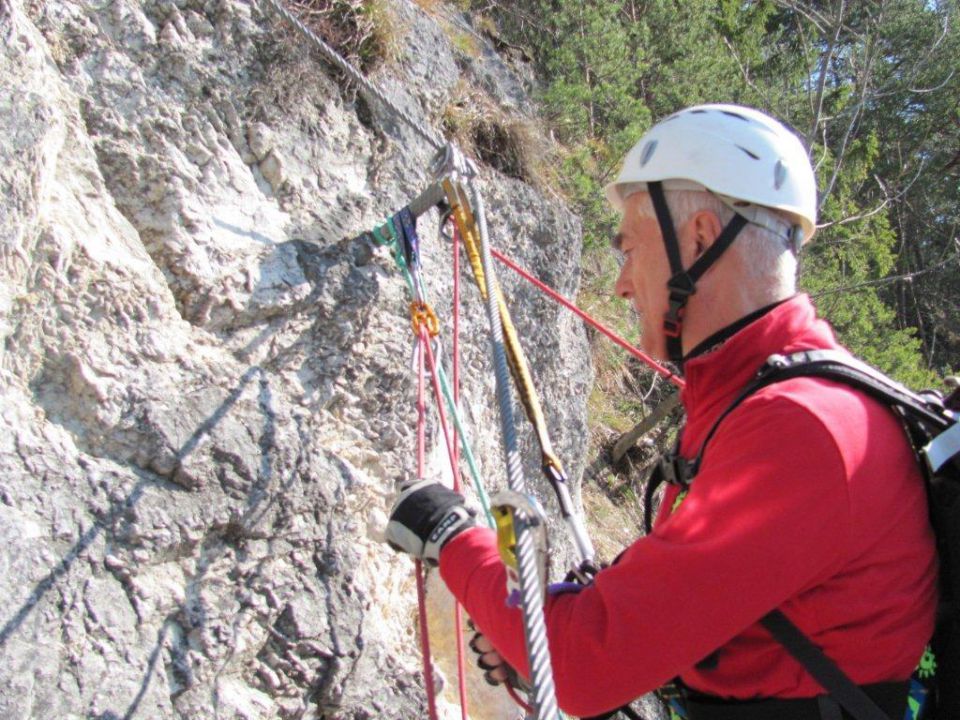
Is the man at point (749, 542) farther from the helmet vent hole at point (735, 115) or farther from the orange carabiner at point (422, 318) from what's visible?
the orange carabiner at point (422, 318)

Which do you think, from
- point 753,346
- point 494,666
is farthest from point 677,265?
point 494,666

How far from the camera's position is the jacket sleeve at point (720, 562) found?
3.76ft

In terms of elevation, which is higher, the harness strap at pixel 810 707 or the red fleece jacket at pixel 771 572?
the red fleece jacket at pixel 771 572

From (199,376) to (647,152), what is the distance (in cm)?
160

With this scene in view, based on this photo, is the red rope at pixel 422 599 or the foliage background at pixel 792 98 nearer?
the red rope at pixel 422 599

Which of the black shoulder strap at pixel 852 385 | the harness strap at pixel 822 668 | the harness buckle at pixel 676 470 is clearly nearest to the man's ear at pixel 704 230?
the black shoulder strap at pixel 852 385

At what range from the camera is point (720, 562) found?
1146 millimetres

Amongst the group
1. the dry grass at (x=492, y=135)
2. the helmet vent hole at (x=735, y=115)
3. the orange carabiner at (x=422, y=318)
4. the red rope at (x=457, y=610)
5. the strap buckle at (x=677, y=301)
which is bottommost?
the red rope at (x=457, y=610)

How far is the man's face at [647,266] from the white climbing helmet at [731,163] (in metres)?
0.07

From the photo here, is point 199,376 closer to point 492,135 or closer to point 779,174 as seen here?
point 779,174

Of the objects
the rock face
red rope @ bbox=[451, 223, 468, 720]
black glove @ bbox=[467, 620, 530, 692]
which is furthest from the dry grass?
black glove @ bbox=[467, 620, 530, 692]

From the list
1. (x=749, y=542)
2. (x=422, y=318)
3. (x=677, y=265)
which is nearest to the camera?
(x=749, y=542)

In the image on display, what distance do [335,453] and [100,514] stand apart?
89cm

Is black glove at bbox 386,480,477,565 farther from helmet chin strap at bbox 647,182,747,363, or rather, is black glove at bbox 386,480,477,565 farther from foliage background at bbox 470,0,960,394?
foliage background at bbox 470,0,960,394
